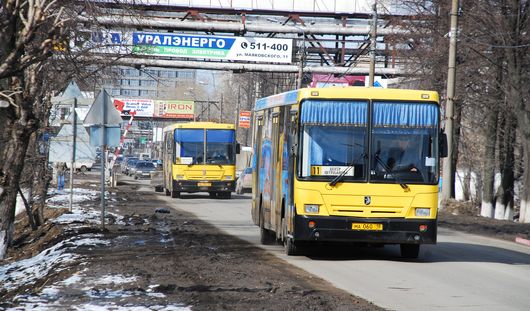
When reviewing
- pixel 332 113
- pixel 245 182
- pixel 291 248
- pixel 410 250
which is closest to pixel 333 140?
pixel 332 113

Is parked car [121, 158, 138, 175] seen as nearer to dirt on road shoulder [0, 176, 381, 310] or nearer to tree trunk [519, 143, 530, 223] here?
tree trunk [519, 143, 530, 223]

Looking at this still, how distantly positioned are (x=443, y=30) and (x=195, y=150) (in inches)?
444

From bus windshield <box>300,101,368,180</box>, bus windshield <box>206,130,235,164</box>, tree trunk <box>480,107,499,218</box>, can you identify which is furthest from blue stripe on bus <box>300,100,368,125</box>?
bus windshield <box>206,130,235,164</box>

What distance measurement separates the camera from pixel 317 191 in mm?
15688

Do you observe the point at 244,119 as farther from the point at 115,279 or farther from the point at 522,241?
the point at 115,279

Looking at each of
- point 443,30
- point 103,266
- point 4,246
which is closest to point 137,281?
point 103,266

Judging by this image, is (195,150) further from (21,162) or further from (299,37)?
(21,162)

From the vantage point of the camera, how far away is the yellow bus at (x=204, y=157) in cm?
4031

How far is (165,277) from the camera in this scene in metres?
12.9

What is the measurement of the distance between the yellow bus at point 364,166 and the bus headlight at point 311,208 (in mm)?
16

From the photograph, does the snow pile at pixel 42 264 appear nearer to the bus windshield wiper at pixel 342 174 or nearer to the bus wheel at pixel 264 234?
the bus wheel at pixel 264 234

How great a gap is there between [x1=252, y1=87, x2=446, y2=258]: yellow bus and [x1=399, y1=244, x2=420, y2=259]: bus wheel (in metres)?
1.07

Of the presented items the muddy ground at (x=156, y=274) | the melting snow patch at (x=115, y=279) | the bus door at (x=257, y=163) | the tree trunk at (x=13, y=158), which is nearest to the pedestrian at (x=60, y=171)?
the muddy ground at (x=156, y=274)

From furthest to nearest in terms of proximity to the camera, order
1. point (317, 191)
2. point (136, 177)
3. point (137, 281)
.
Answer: point (136, 177), point (317, 191), point (137, 281)
